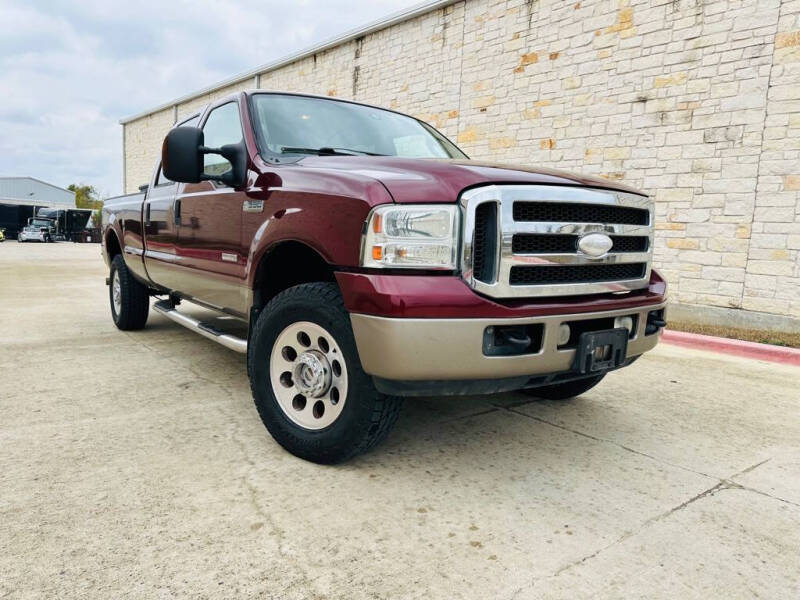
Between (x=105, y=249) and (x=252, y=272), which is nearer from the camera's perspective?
(x=252, y=272)

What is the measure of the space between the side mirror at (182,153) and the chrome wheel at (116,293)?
301cm

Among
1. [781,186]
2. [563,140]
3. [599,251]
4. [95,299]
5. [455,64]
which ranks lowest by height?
[95,299]

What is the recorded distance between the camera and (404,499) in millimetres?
2248

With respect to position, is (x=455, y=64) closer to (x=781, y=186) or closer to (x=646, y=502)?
(x=781, y=186)

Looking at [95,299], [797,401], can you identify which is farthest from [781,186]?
[95,299]

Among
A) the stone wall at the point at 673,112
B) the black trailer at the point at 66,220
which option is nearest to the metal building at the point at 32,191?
the black trailer at the point at 66,220

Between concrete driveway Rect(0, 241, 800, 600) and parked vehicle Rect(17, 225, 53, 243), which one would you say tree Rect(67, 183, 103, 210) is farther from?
concrete driveway Rect(0, 241, 800, 600)

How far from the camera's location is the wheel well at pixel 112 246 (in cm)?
573

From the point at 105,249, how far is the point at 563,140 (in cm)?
697

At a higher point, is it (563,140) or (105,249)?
(563,140)

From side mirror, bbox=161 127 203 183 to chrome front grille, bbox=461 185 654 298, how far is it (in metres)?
1.63

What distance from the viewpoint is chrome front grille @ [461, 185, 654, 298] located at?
2189 mm

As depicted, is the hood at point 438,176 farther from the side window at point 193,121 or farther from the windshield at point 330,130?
the side window at point 193,121

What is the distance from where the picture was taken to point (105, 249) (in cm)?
609
